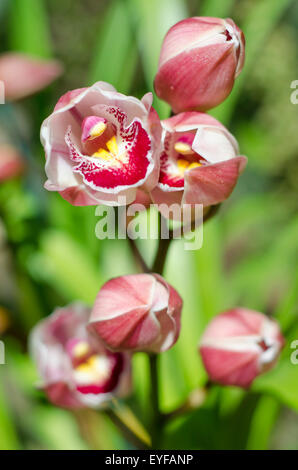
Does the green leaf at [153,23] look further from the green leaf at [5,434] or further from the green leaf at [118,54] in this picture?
the green leaf at [5,434]

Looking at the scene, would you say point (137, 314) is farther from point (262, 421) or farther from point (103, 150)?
point (262, 421)

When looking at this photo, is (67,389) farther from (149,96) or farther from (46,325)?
(149,96)

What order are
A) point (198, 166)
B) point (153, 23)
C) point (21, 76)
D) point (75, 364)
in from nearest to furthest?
point (198, 166) → point (75, 364) → point (21, 76) → point (153, 23)

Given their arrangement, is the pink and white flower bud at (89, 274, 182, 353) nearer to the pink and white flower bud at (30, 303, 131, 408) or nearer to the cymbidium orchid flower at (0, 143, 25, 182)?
the pink and white flower bud at (30, 303, 131, 408)

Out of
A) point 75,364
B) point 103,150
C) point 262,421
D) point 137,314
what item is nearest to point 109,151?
point 103,150
